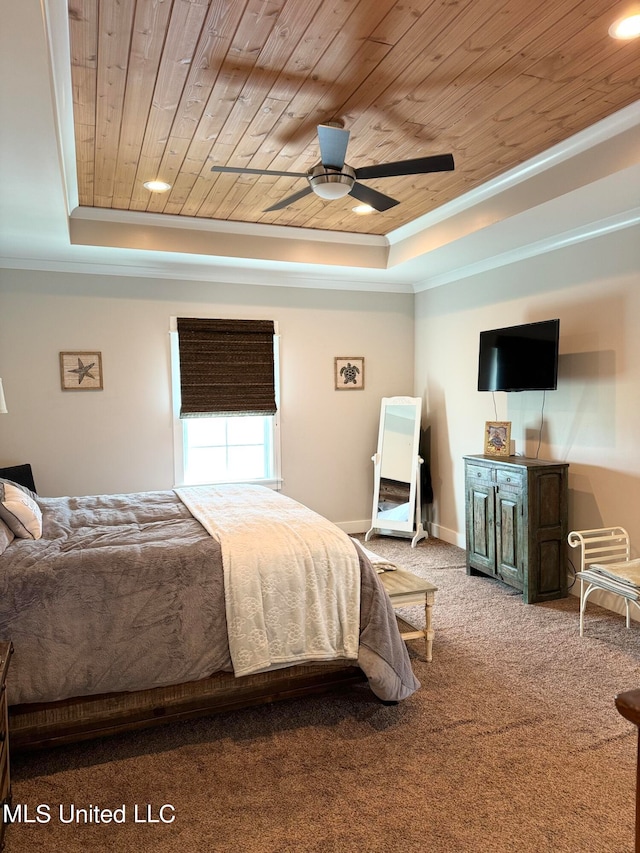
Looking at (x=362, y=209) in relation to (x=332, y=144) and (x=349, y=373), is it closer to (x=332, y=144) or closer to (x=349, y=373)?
(x=332, y=144)

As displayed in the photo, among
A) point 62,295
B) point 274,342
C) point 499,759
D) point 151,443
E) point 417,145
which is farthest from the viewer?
point 274,342

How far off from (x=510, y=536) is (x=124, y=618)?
111 inches

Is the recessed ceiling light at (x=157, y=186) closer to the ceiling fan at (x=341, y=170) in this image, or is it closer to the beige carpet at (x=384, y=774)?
the ceiling fan at (x=341, y=170)

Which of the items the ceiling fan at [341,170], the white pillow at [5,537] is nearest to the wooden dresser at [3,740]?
the white pillow at [5,537]

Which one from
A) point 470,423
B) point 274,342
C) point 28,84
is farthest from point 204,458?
point 28,84

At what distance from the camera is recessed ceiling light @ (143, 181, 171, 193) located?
12.8 ft

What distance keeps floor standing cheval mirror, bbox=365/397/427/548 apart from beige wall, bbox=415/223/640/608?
0.38 meters

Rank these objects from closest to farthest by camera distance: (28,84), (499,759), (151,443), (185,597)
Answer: (28,84), (499,759), (185,597), (151,443)

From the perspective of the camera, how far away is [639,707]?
1.06m

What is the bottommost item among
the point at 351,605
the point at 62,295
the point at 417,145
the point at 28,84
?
the point at 351,605

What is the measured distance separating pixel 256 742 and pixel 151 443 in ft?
10.7

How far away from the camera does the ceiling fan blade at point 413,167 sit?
9.09ft

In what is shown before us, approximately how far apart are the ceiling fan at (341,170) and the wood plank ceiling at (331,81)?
0.24 meters

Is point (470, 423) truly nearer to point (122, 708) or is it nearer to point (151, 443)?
point (151, 443)
